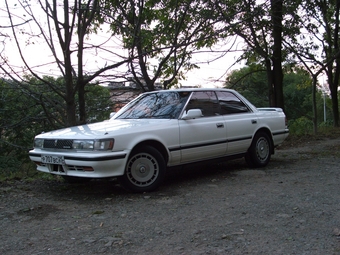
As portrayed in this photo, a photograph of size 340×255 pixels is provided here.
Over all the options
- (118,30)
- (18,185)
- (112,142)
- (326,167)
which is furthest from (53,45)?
(326,167)

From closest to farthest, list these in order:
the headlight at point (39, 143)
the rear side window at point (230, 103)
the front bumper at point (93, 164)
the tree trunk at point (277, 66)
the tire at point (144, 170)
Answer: the front bumper at point (93, 164), the tire at point (144, 170), the headlight at point (39, 143), the rear side window at point (230, 103), the tree trunk at point (277, 66)

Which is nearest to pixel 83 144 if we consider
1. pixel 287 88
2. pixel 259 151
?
pixel 259 151

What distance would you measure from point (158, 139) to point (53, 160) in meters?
1.48

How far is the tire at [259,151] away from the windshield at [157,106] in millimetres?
1742

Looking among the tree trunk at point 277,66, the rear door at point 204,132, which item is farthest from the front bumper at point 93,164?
the tree trunk at point 277,66

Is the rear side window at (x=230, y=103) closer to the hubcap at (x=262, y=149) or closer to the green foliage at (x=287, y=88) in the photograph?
the hubcap at (x=262, y=149)

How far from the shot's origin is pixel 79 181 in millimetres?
6316

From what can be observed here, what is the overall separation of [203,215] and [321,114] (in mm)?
75845

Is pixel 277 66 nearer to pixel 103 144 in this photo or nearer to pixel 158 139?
pixel 158 139

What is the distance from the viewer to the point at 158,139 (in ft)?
18.5

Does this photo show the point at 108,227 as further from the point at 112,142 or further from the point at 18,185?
the point at 18,185

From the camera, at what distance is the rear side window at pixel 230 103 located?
694 centimetres

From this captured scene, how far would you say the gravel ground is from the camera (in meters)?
3.47

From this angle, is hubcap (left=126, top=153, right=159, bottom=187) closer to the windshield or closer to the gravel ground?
the gravel ground
